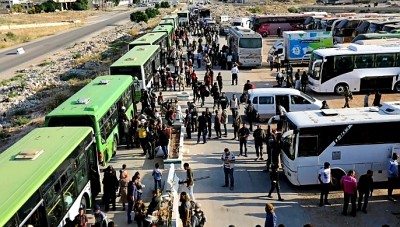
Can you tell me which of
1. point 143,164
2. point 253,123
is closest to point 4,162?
point 143,164

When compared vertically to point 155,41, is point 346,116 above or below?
below

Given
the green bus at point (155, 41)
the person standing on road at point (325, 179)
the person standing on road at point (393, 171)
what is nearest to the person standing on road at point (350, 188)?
the person standing on road at point (325, 179)

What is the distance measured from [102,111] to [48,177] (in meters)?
6.20

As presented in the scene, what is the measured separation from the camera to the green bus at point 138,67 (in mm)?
24500

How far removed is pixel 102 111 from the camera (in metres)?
16.4

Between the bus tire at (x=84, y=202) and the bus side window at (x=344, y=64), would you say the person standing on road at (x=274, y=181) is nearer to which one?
the bus tire at (x=84, y=202)

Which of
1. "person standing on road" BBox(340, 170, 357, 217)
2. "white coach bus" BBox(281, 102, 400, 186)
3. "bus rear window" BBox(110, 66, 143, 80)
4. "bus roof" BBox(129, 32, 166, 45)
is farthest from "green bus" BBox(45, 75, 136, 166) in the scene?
"bus roof" BBox(129, 32, 166, 45)

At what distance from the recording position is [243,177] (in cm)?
1611

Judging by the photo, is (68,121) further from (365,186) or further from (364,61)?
(364,61)

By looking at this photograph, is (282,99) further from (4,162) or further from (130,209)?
(4,162)

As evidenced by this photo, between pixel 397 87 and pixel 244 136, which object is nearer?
pixel 244 136

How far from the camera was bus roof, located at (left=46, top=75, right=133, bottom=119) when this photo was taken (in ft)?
51.4

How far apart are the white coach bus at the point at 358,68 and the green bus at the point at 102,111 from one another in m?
12.2

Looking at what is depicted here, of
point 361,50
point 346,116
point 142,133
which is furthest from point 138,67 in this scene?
point 346,116
